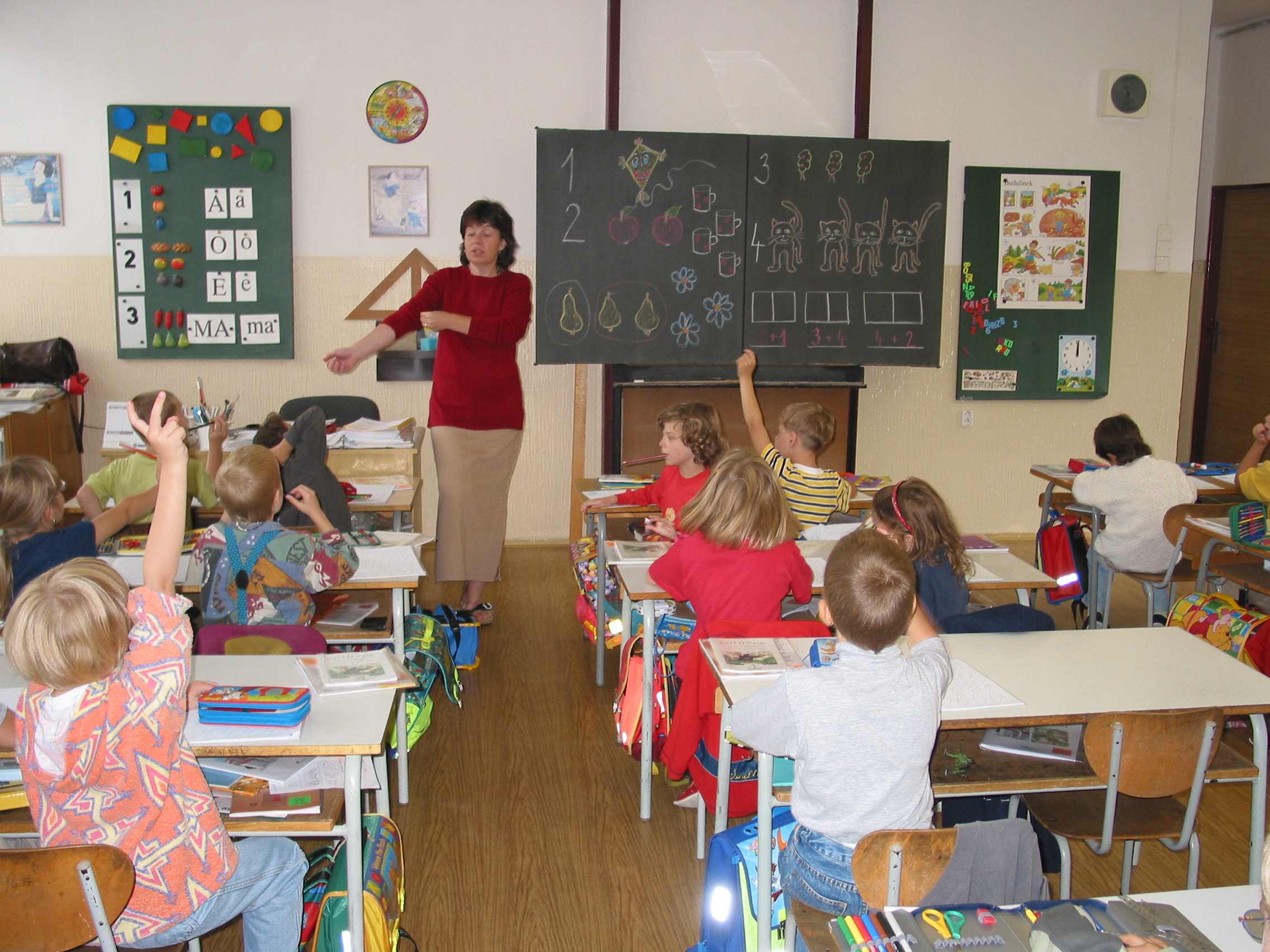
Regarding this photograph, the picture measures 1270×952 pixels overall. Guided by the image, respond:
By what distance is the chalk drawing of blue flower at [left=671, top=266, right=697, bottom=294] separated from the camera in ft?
18.5

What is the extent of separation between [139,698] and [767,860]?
1.22 meters

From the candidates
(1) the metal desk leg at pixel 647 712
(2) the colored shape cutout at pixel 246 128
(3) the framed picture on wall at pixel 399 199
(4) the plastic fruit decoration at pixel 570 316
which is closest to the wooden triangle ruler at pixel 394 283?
(3) the framed picture on wall at pixel 399 199

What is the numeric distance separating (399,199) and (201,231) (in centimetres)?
105

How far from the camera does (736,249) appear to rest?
5.68 metres

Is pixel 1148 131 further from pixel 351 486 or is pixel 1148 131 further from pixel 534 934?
pixel 534 934

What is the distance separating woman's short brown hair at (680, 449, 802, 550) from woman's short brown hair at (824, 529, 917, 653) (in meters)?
0.78

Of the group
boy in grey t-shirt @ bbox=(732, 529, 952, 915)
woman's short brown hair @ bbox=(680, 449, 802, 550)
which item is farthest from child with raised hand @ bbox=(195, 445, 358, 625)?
boy in grey t-shirt @ bbox=(732, 529, 952, 915)

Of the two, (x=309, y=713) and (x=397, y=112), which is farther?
(x=397, y=112)

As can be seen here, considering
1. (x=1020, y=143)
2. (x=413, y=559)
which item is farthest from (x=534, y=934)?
(x=1020, y=143)

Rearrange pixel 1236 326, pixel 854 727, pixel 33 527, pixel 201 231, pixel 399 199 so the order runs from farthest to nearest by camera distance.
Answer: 1. pixel 1236 326
2. pixel 399 199
3. pixel 201 231
4. pixel 33 527
5. pixel 854 727

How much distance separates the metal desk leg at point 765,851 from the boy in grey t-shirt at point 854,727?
0.13 m

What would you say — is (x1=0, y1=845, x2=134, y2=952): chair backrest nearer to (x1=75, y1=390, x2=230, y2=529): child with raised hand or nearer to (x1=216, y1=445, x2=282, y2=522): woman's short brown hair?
(x1=216, y1=445, x2=282, y2=522): woman's short brown hair

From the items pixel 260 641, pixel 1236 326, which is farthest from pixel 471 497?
pixel 1236 326

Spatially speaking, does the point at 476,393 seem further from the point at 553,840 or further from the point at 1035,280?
the point at 1035,280
